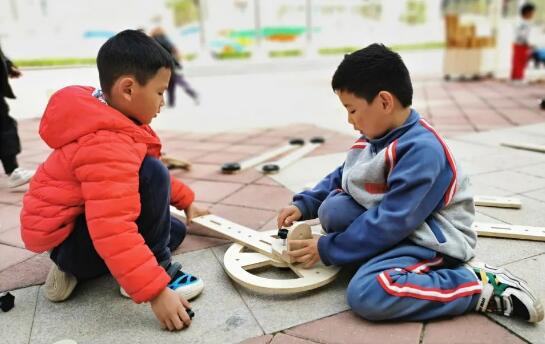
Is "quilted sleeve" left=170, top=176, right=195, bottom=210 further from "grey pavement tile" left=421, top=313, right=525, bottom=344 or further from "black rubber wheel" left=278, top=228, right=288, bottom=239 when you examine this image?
"grey pavement tile" left=421, top=313, right=525, bottom=344

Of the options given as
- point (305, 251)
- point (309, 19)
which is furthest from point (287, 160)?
point (309, 19)

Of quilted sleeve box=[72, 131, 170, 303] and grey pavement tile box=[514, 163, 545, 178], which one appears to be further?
grey pavement tile box=[514, 163, 545, 178]

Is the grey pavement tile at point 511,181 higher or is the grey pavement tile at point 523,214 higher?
the grey pavement tile at point 511,181

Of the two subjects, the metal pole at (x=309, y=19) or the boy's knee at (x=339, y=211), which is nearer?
the boy's knee at (x=339, y=211)

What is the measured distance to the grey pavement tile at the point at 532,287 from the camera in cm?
120

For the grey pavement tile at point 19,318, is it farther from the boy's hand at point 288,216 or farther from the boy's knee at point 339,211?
the boy's knee at point 339,211

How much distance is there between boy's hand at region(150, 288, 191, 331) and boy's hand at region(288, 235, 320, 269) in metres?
0.41

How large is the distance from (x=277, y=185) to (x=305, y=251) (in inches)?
44.6

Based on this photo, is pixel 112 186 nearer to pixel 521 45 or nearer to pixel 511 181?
pixel 511 181

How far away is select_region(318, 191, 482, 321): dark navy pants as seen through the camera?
1261 mm

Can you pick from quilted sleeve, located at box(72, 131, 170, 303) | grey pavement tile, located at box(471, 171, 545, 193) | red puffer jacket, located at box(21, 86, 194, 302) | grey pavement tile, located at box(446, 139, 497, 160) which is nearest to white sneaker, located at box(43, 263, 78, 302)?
red puffer jacket, located at box(21, 86, 194, 302)

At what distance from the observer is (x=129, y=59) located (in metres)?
1.31

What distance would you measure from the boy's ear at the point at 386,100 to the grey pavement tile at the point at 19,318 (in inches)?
48.5

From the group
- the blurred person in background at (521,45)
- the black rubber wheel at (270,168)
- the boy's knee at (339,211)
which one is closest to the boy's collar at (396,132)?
the boy's knee at (339,211)
